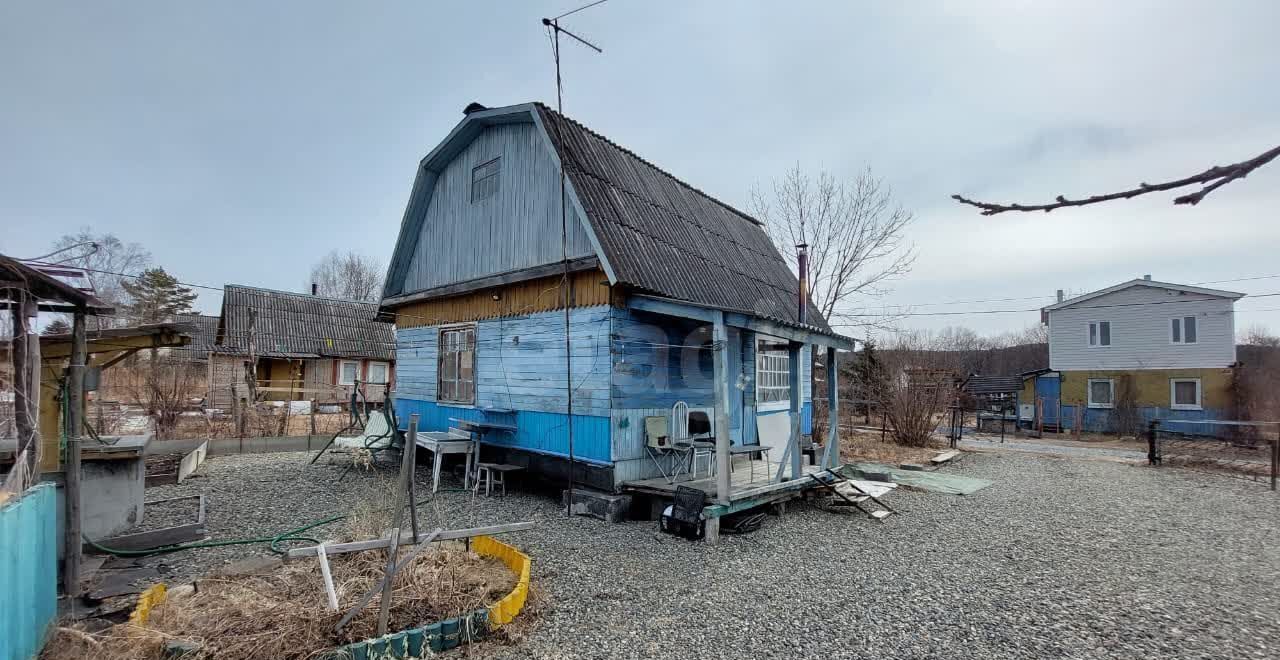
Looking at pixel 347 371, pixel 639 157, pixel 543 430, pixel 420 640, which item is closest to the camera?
pixel 420 640

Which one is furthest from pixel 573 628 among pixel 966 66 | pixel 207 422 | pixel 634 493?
pixel 207 422

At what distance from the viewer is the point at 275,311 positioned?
2311 cm

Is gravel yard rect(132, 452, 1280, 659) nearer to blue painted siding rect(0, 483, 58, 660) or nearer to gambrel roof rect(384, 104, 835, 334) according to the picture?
blue painted siding rect(0, 483, 58, 660)

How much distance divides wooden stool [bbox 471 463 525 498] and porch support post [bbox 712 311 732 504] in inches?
134

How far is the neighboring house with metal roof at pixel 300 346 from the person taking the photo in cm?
2147

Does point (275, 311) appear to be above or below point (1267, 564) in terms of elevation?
above

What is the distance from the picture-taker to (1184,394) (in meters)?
20.2

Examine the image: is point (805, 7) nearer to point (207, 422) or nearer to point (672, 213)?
point (672, 213)

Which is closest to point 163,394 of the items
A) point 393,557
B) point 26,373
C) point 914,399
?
point 26,373

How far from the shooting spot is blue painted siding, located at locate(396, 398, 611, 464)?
7598mm

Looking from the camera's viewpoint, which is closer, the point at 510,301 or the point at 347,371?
the point at 510,301

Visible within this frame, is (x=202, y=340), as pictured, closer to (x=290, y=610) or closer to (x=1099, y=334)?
(x=290, y=610)

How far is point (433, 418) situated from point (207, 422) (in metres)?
7.47

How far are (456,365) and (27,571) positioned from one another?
23.7 ft
